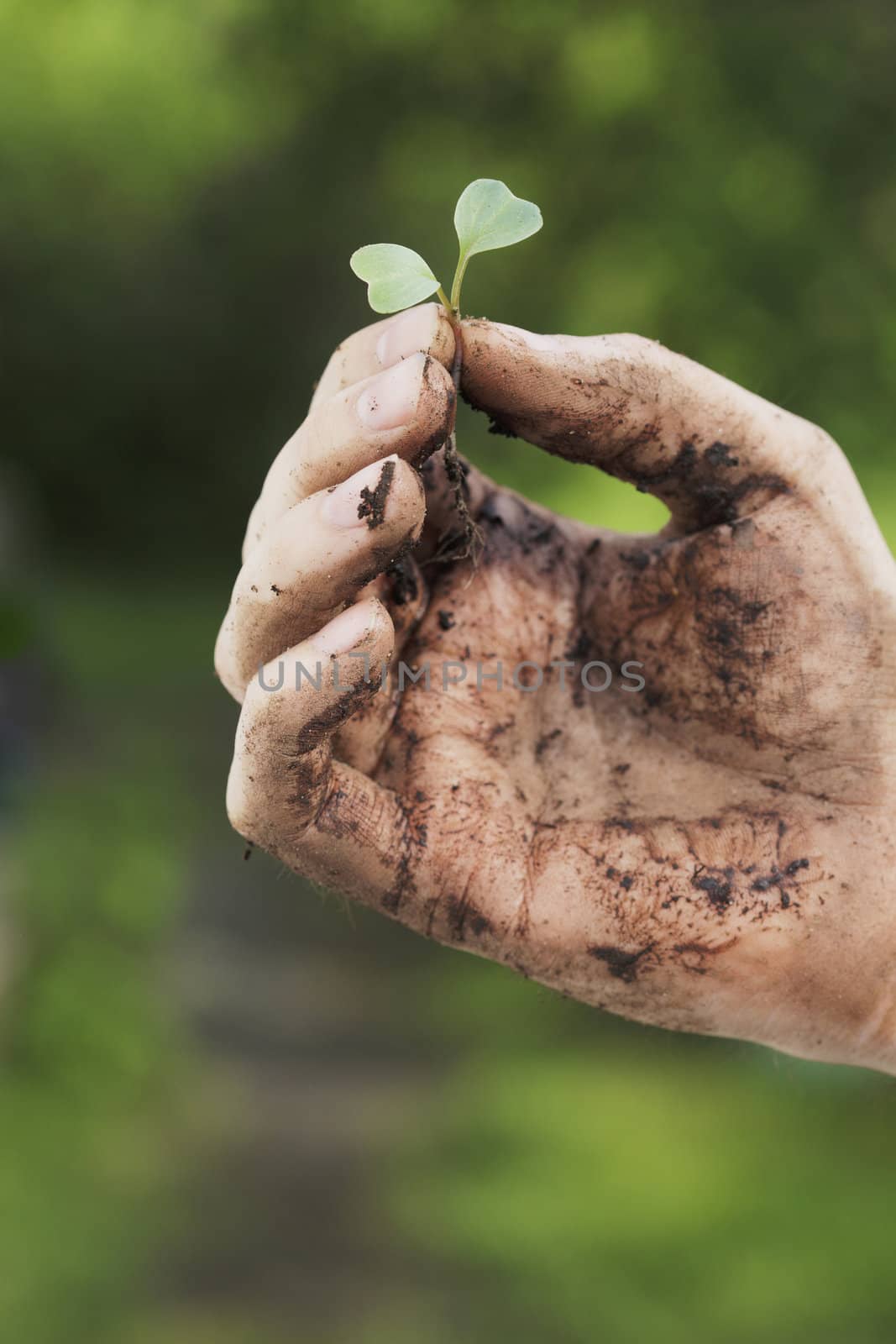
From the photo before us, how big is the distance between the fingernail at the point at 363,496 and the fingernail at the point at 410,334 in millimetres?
170

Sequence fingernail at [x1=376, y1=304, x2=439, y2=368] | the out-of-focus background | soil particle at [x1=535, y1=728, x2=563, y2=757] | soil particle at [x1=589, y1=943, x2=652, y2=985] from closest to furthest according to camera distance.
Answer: fingernail at [x1=376, y1=304, x2=439, y2=368]
soil particle at [x1=589, y1=943, x2=652, y2=985]
soil particle at [x1=535, y1=728, x2=563, y2=757]
the out-of-focus background

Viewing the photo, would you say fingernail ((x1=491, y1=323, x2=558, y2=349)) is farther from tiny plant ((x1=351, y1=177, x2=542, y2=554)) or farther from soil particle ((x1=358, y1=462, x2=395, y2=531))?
soil particle ((x1=358, y1=462, x2=395, y2=531))

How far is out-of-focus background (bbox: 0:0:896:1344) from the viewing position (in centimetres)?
404

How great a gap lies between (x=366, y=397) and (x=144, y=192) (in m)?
8.40

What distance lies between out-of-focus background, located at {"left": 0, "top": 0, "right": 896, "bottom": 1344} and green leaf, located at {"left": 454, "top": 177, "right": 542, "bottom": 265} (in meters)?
1.07

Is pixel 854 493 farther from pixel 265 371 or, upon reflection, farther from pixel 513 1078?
pixel 265 371

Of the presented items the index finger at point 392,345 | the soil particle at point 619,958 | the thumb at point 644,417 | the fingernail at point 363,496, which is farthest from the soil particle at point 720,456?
the soil particle at point 619,958

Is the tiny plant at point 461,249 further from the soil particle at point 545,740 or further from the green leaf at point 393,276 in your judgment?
the soil particle at point 545,740

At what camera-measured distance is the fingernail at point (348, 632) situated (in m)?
1.26

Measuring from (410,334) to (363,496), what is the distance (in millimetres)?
239

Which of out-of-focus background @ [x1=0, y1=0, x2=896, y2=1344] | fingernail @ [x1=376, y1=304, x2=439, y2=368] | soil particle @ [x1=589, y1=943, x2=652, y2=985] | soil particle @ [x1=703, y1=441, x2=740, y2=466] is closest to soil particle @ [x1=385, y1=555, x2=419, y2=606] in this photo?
fingernail @ [x1=376, y1=304, x2=439, y2=368]

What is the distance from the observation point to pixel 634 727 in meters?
1.73

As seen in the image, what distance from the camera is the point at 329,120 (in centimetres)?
827

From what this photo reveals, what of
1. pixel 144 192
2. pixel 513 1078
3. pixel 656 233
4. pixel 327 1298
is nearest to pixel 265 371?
pixel 144 192
